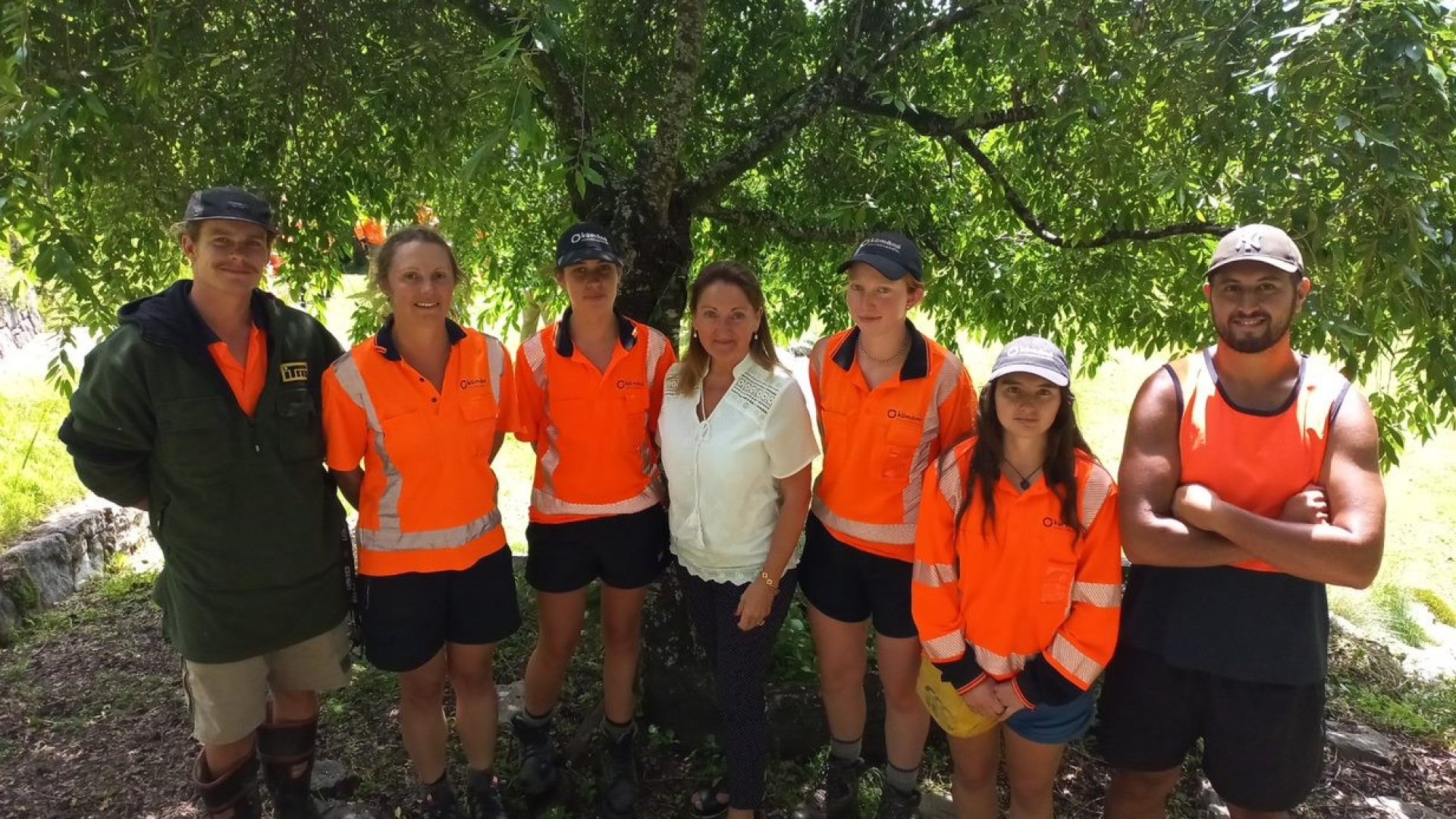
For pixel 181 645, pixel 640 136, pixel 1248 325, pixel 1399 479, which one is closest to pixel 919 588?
pixel 1248 325

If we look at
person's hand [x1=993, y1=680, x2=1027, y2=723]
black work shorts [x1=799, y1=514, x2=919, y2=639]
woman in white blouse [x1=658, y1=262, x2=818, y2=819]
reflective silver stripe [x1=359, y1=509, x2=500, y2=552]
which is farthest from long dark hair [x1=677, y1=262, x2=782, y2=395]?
person's hand [x1=993, y1=680, x2=1027, y2=723]

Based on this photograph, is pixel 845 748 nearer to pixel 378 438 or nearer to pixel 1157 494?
pixel 1157 494

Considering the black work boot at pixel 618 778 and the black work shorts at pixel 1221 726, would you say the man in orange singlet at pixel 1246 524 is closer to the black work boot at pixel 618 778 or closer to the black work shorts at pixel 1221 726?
the black work shorts at pixel 1221 726

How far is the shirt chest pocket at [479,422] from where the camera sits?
2811 millimetres

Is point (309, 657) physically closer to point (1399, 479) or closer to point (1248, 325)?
point (1248, 325)

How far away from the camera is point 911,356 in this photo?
280 centimetres

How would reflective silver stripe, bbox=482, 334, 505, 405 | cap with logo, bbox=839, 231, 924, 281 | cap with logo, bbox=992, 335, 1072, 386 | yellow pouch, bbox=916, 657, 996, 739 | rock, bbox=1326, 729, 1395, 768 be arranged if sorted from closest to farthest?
cap with logo, bbox=992, 335, 1072, 386 < yellow pouch, bbox=916, 657, 996, 739 < cap with logo, bbox=839, 231, 924, 281 < reflective silver stripe, bbox=482, 334, 505, 405 < rock, bbox=1326, 729, 1395, 768

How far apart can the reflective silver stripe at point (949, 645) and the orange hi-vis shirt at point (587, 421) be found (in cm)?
113

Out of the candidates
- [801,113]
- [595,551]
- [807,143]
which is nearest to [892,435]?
[595,551]

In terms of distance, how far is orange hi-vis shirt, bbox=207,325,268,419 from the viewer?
8.64 ft

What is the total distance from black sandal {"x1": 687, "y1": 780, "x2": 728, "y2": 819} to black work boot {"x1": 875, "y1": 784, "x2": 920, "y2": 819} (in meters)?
0.60

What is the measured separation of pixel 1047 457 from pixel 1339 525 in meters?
0.71

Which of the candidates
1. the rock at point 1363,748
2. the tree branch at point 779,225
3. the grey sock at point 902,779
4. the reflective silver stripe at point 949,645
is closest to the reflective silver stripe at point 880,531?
the reflective silver stripe at point 949,645

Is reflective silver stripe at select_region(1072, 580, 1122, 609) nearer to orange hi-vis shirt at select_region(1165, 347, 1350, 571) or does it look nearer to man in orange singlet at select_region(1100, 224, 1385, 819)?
man in orange singlet at select_region(1100, 224, 1385, 819)
